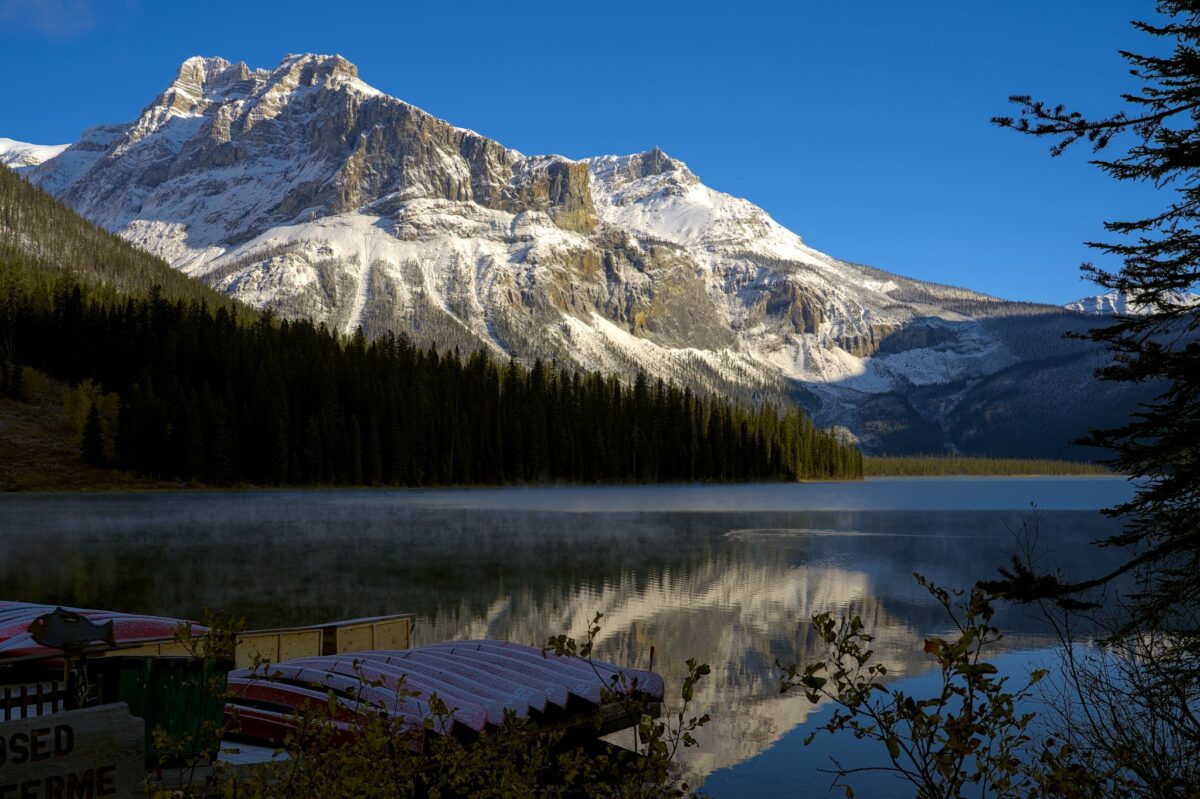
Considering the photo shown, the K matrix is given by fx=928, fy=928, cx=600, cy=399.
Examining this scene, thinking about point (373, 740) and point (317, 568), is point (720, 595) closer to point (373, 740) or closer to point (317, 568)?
point (317, 568)

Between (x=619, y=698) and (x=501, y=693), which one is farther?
(x=501, y=693)

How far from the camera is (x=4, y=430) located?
10250 cm

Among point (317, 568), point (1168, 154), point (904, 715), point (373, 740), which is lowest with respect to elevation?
point (317, 568)

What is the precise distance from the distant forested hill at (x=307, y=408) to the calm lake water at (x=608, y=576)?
29.8 meters

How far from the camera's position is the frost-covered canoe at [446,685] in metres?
12.6

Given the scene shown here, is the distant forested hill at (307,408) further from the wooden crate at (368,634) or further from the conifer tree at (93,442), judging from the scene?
the wooden crate at (368,634)

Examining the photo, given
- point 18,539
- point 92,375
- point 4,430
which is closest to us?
point 18,539

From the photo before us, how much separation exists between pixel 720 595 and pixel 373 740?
29715mm

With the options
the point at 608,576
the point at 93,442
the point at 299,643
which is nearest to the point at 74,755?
the point at 299,643

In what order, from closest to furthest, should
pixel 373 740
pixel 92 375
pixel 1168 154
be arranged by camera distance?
1. pixel 373 740
2. pixel 1168 154
3. pixel 92 375

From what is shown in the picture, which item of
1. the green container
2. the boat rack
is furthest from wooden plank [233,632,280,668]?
the green container

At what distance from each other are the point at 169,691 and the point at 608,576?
1208 inches

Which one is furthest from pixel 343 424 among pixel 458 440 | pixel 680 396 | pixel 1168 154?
pixel 1168 154

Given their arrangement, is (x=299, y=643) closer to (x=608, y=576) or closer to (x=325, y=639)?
(x=325, y=639)
